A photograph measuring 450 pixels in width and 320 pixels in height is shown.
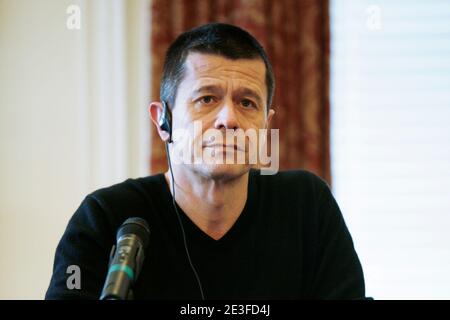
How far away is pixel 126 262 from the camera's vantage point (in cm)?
71

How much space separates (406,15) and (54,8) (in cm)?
168

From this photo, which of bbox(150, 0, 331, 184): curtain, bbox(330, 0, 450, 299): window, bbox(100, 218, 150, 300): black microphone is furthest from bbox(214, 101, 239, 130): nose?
bbox(330, 0, 450, 299): window

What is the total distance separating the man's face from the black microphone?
391mm

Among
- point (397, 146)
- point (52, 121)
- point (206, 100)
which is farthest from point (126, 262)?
point (397, 146)

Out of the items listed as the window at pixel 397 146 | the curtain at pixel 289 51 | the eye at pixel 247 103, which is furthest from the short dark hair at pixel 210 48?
the window at pixel 397 146

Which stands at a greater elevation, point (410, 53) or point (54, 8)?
point (54, 8)

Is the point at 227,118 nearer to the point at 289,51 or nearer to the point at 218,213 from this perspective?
the point at 218,213

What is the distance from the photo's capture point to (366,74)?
2.26 meters

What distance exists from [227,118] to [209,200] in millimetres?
234

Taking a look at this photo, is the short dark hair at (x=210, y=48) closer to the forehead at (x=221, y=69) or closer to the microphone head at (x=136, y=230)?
the forehead at (x=221, y=69)

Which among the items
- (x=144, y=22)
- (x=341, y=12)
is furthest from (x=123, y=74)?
(x=341, y=12)

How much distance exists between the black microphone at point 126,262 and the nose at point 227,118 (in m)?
0.42

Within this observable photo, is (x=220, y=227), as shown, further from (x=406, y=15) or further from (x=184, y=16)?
(x=406, y=15)

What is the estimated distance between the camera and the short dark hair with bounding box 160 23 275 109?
1.25 meters
